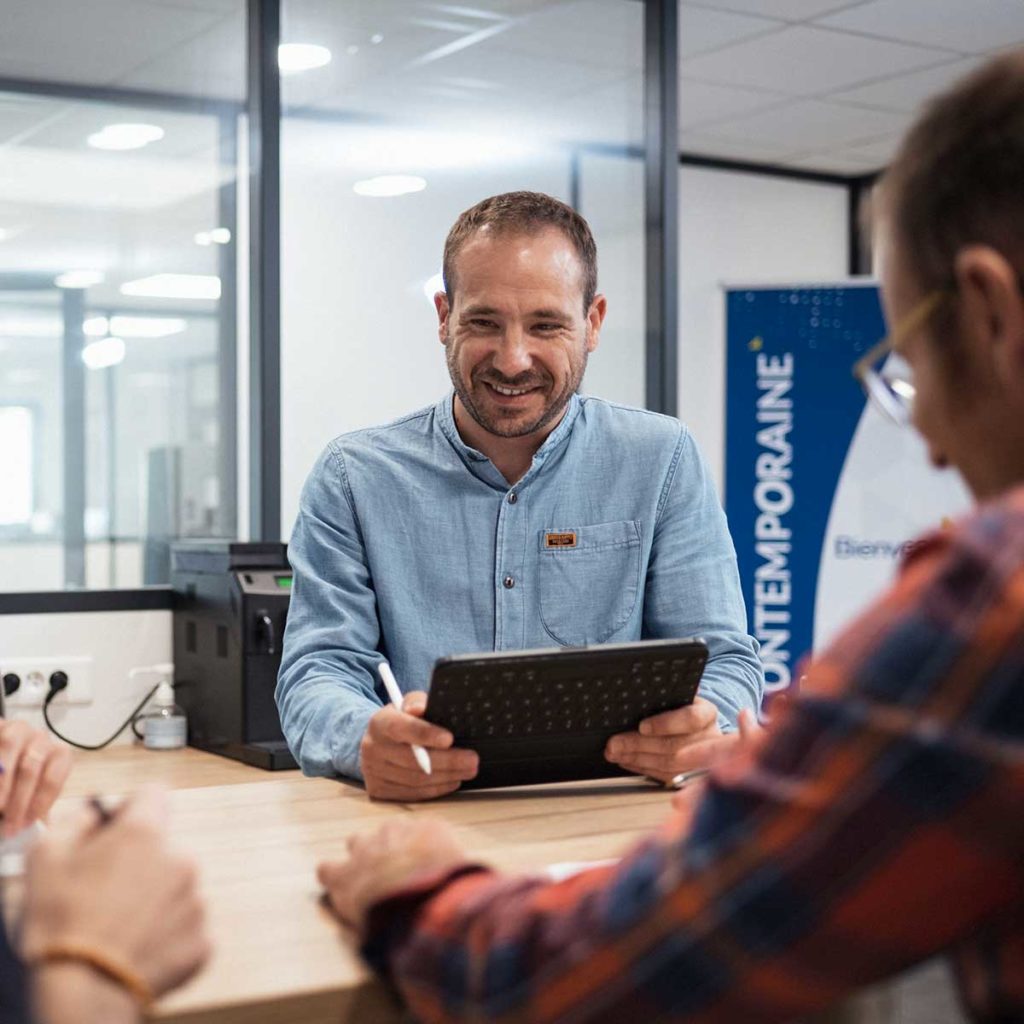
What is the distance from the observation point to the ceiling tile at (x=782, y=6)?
423 centimetres

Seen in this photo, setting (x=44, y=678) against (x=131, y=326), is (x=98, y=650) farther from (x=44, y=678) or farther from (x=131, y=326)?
(x=131, y=326)

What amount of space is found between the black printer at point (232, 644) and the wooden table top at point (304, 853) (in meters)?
1.26

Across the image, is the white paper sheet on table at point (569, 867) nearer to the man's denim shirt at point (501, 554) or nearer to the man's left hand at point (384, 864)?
the man's left hand at point (384, 864)

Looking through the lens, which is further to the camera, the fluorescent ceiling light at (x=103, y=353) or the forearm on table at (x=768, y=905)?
the fluorescent ceiling light at (x=103, y=353)

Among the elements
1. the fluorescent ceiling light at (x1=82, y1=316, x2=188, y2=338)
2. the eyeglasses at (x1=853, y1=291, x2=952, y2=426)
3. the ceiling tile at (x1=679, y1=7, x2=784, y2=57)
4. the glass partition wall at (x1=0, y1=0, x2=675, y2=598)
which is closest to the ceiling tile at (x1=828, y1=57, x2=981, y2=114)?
the ceiling tile at (x1=679, y1=7, x2=784, y2=57)

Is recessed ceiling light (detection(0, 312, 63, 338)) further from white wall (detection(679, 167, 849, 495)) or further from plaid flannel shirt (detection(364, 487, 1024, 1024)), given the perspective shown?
white wall (detection(679, 167, 849, 495))

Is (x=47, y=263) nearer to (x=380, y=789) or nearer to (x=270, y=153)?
(x=270, y=153)

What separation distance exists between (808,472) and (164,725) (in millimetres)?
3080

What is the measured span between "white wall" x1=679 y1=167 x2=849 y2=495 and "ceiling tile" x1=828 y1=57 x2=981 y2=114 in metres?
0.97

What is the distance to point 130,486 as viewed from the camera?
137 inches

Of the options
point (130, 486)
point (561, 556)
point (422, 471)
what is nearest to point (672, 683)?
point (561, 556)

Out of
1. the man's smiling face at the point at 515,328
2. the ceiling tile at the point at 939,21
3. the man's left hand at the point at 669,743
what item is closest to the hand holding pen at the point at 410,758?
the man's left hand at the point at 669,743

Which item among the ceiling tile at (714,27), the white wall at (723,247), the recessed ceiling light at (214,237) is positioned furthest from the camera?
the white wall at (723,247)

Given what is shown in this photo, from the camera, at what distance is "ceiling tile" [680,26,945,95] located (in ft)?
15.2
